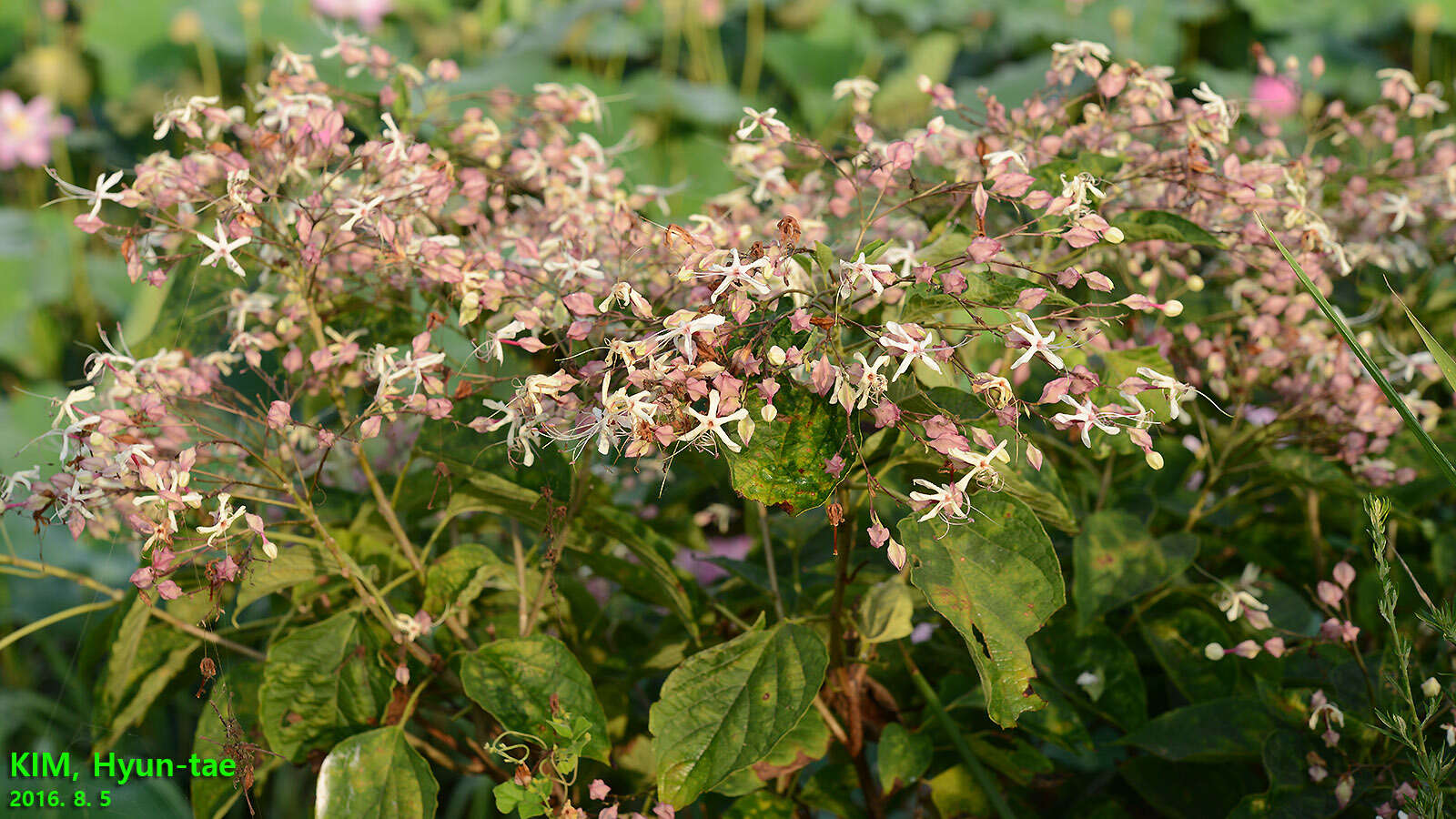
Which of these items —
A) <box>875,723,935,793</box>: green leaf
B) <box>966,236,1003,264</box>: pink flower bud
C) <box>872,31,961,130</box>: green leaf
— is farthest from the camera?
<box>872,31,961,130</box>: green leaf

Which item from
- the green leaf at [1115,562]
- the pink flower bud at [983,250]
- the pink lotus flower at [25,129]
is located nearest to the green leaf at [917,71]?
the pink lotus flower at [25,129]

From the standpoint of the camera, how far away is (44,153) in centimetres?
292

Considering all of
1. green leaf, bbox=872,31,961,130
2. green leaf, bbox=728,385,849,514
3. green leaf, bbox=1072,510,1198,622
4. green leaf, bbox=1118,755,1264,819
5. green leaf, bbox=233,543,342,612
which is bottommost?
green leaf, bbox=872,31,961,130

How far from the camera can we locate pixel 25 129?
286 centimetres

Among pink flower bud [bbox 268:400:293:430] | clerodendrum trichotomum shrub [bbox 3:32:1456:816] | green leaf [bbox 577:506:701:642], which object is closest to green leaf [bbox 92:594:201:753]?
clerodendrum trichotomum shrub [bbox 3:32:1456:816]

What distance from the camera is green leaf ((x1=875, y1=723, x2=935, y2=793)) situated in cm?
80

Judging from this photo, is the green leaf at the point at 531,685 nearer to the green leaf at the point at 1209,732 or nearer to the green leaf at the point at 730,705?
the green leaf at the point at 730,705

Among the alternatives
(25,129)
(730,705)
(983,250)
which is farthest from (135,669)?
(25,129)

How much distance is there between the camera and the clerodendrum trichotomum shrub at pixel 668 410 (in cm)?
62

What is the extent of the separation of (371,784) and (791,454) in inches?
14.9

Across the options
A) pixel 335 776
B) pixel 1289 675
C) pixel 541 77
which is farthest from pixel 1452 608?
pixel 541 77

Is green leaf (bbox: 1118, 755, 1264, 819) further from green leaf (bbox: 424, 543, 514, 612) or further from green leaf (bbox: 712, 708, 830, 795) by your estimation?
green leaf (bbox: 424, 543, 514, 612)

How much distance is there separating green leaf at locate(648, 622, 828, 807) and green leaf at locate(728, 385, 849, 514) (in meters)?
0.16

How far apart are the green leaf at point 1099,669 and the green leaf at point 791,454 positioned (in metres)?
0.39
